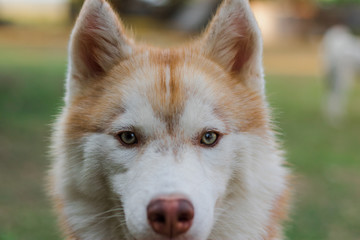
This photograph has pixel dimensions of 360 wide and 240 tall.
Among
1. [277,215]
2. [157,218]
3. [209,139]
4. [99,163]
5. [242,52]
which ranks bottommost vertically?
[277,215]

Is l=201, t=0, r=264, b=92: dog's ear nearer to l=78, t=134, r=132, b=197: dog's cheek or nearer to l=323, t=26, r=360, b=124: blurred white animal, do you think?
l=78, t=134, r=132, b=197: dog's cheek

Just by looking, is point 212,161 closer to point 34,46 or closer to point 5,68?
point 5,68

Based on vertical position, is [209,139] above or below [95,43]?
below

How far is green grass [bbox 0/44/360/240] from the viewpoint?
6789mm

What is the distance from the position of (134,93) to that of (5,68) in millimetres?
15056

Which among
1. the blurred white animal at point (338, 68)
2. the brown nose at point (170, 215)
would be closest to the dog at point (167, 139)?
the brown nose at point (170, 215)

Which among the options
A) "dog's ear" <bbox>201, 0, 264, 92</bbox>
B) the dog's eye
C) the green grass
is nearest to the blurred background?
the green grass

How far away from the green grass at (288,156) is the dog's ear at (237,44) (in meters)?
0.46

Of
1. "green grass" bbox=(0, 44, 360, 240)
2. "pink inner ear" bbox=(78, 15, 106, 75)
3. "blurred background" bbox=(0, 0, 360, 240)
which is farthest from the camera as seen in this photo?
"blurred background" bbox=(0, 0, 360, 240)

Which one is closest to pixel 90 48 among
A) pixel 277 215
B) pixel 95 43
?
pixel 95 43

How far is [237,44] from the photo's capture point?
12.3ft

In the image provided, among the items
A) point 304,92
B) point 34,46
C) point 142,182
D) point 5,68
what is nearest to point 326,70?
point 304,92

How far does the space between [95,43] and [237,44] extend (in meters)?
1.11

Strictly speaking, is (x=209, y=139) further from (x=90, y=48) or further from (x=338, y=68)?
(x=338, y=68)
